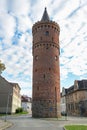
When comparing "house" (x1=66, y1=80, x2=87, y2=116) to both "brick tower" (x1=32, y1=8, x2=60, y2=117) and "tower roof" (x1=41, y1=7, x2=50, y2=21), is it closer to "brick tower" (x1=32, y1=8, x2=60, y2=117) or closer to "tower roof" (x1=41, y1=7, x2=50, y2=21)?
"brick tower" (x1=32, y1=8, x2=60, y2=117)

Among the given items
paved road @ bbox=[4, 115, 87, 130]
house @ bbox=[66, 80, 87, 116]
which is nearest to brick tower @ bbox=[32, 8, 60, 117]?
paved road @ bbox=[4, 115, 87, 130]

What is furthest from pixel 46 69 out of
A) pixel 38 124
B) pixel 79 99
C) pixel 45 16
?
pixel 38 124

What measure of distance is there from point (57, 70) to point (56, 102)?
8.00m

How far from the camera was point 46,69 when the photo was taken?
167 ft

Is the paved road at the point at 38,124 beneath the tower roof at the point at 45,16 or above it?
beneath

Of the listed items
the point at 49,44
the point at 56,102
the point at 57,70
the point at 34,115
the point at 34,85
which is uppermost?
the point at 49,44

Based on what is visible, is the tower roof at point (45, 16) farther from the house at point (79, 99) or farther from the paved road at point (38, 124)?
the paved road at point (38, 124)

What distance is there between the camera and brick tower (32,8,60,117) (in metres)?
49.1

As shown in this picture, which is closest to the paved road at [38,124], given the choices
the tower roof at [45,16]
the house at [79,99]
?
the house at [79,99]

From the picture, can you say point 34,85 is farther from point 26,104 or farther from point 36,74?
point 26,104

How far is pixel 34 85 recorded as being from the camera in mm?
51719

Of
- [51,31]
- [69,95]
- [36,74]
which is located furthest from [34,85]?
[69,95]

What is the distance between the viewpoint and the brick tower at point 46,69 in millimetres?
49125

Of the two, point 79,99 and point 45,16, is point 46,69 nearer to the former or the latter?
point 45,16
